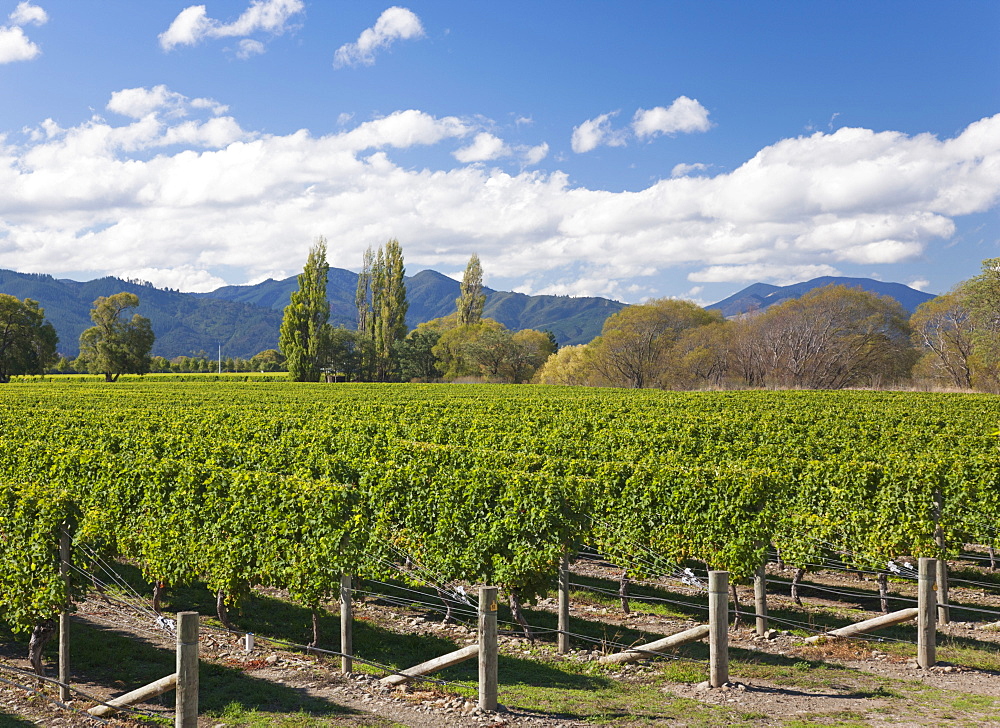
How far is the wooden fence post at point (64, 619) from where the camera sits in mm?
9133

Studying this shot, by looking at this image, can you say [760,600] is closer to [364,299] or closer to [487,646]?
[487,646]

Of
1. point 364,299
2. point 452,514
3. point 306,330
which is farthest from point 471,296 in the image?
point 452,514

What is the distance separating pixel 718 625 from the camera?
326 inches

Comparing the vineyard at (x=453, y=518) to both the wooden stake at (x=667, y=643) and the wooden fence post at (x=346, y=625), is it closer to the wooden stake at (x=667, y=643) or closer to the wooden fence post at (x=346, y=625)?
the wooden fence post at (x=346, y=625)

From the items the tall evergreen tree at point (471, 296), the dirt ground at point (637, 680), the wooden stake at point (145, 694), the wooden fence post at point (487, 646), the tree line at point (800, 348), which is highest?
the tall evergreen tree at point (471, 296)

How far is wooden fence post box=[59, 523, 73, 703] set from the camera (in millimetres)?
9133

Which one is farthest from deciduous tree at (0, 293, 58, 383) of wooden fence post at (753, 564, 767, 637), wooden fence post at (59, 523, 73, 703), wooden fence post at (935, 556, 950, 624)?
wooden fence post at (935, 556, 950, 624)

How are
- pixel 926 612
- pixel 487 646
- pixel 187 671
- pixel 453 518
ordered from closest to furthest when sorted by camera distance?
pixel 187 671 → pixel 487 646 → pixel 926 612 → pixel 453 518

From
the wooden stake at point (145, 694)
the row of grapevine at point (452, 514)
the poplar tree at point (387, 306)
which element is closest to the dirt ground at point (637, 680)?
the wooden stake at point (145, 694)

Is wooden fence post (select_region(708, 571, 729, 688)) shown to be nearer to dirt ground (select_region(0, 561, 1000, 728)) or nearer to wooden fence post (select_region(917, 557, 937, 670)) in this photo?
dirt ground (select_region(0, 561, 1000, 728))

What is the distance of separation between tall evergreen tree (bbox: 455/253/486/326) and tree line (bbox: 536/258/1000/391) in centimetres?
4560

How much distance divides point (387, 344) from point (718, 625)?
9695 centimetres

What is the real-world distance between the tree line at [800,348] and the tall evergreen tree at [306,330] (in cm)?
3177

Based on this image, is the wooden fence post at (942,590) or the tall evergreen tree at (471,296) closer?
the wooden fence post at (942,590)
